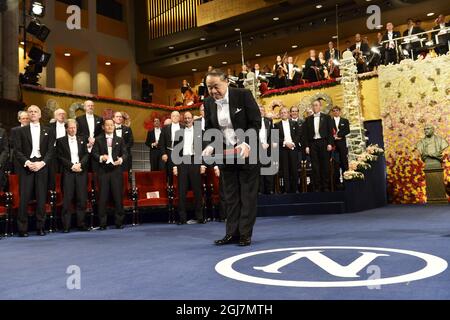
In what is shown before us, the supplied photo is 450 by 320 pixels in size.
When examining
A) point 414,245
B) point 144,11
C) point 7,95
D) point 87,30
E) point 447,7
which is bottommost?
point 414,245

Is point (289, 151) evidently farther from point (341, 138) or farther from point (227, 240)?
point (227, 240)

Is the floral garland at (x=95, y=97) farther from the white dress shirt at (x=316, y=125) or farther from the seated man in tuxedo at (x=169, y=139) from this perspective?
the white dress shirt at (x=316, y=125)

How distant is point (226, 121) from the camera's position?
11.6ft

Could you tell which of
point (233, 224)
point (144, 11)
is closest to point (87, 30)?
point (144, 11)

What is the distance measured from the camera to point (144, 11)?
16906 mm

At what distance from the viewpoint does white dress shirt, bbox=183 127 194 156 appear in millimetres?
6316

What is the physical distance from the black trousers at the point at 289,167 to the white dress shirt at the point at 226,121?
3.85m

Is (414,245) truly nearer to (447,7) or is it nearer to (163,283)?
(163,283)

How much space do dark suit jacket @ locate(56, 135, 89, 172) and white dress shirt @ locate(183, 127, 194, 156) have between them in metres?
1.35

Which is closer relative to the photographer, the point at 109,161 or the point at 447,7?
the point at 109,161

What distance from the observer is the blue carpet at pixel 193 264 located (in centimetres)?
189

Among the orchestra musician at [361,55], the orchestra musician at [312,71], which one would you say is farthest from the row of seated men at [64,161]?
the orchestra musician at [361,55]
